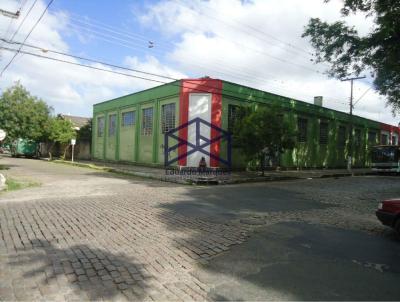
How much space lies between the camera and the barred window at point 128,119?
32.1 meters

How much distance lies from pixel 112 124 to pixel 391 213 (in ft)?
104

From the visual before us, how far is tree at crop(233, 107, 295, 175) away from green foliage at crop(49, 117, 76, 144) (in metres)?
23.9

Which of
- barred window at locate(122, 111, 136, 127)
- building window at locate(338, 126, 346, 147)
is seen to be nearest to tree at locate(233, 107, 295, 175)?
barred window at locate(122, 111, 136, 127)

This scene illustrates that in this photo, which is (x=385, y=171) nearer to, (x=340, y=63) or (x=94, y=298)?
(x=340, y=63)

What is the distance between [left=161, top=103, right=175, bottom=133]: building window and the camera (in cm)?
2652

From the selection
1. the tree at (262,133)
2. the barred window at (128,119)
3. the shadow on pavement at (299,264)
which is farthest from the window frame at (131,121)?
the shadow on pavement at (299,264)

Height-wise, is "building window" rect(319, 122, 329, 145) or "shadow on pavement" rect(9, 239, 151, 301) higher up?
"building window" rect(319, 122, 329, 145)

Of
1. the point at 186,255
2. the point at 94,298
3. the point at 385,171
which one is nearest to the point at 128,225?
the point at 186,255

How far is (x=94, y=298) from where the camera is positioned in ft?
13.5

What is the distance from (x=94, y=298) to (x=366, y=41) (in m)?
16.4

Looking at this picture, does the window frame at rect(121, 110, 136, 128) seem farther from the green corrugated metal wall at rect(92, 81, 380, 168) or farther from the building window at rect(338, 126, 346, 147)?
the building window at rect(338, 126, 346, 147)

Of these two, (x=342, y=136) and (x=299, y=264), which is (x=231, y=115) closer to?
(x=342, y=136)

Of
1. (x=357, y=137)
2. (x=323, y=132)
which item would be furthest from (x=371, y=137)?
(x=323, y=132)

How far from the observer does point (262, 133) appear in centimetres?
2055
